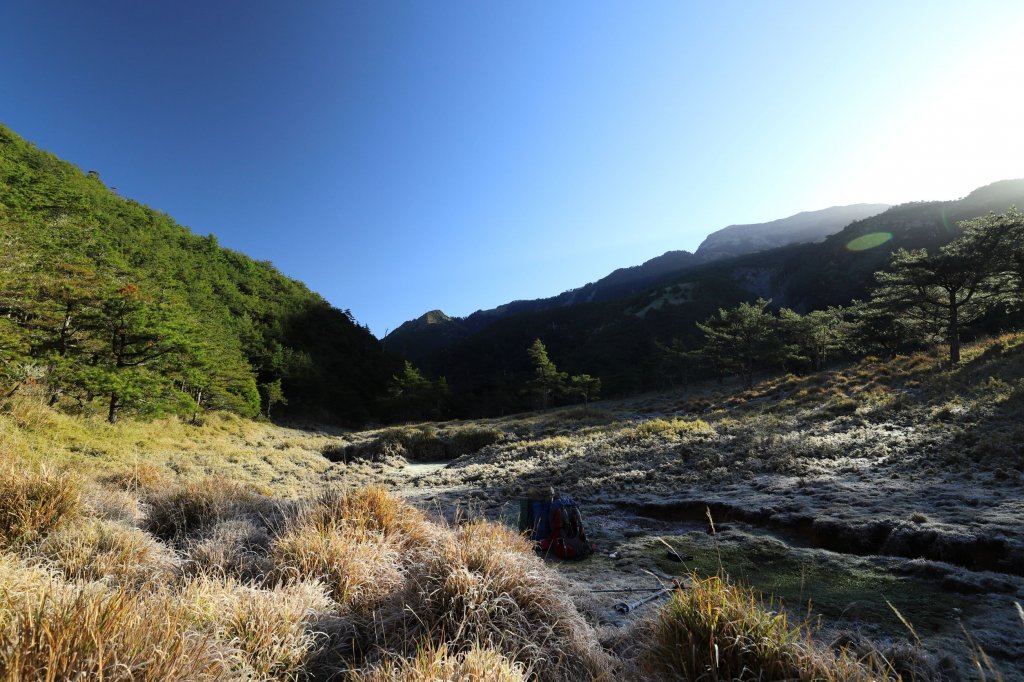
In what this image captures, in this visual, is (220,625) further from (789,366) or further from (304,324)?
(304,324)

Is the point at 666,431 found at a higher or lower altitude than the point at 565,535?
lower

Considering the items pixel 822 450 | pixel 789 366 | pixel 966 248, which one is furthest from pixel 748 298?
pixel 822 450

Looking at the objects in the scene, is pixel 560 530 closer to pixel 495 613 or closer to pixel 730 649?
pixel 495 613

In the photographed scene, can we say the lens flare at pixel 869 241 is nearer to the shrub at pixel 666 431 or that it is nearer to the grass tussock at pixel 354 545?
the shrub at pixel 666 431

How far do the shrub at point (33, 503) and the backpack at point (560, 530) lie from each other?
544 centimetres

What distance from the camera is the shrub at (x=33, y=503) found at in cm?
379

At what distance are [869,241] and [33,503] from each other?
473 ft

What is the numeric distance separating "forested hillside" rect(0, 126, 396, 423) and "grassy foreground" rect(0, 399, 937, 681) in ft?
46.8

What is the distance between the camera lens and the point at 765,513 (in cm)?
723

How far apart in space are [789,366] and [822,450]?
166 ft

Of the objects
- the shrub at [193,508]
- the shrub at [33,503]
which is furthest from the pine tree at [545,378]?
the shrub at [33,503]

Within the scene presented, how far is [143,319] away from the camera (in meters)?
18.0

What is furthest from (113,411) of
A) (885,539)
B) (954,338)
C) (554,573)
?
(954,338)

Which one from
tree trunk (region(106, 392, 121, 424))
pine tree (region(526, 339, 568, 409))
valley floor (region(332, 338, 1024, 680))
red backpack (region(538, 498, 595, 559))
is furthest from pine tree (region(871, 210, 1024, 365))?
tree trunk (region(106, 392, 121, 424))
